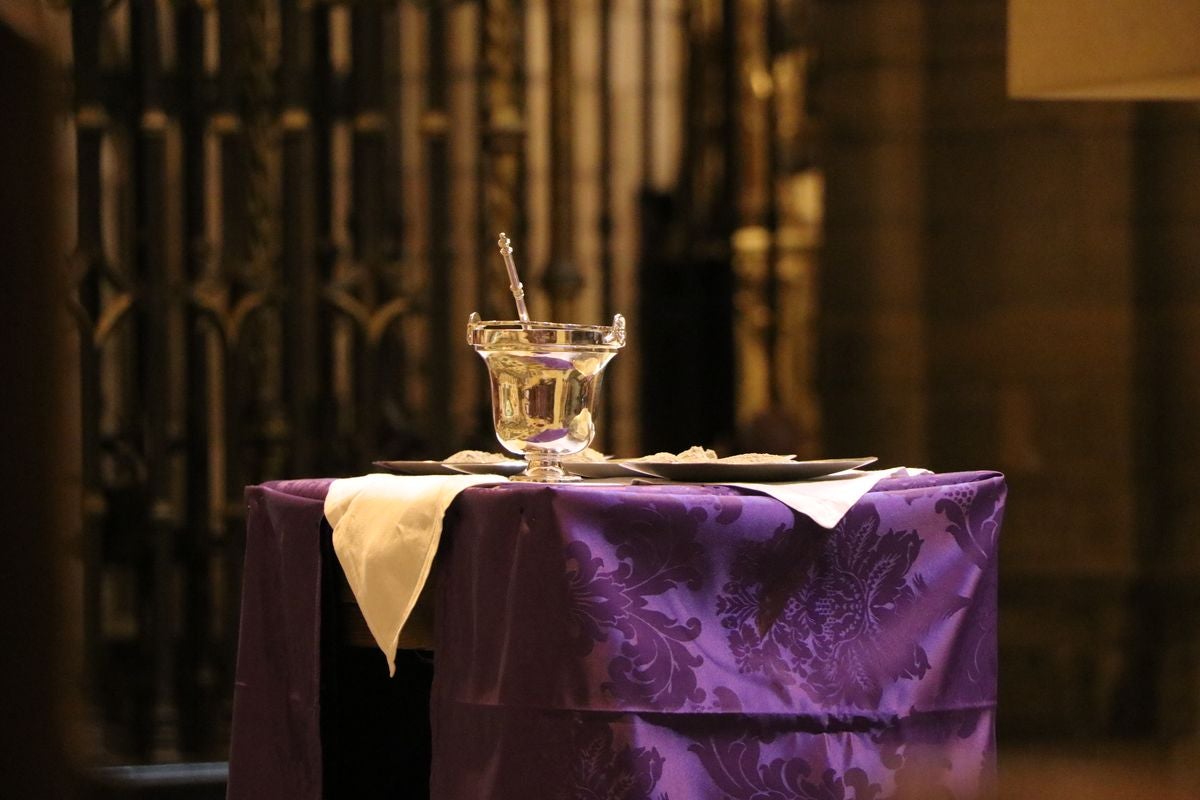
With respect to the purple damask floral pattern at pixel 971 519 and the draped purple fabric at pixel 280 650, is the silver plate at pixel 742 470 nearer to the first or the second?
the purple damask floral pattern at pixel 971 519

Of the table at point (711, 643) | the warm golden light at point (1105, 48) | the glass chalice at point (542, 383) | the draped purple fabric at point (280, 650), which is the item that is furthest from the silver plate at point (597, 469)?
the warm golden light at point (1105, 48)

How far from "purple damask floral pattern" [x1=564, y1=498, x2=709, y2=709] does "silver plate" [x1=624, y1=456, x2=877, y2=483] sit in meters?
0.13

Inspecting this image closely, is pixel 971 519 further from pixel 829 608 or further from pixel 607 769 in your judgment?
pixel 607 769

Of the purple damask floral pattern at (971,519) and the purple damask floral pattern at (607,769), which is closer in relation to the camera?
the purple damask floral pattern at (607,769)

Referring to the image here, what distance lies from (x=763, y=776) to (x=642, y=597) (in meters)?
0.20

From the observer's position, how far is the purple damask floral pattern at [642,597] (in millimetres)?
1578

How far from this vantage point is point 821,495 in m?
1.68

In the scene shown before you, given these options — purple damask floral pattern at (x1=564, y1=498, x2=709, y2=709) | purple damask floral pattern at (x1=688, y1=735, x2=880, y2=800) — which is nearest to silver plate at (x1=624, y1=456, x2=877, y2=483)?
purple damask floral pattern at (x1=564, y1=498, x2=709, y2=709)

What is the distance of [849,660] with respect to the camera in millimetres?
1679

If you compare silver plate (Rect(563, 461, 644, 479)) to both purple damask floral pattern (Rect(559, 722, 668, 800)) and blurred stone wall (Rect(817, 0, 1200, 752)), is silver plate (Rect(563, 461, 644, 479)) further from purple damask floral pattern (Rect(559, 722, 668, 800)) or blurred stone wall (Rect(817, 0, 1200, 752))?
blurred stone wall (Rect(817, 0, 1200, 752))

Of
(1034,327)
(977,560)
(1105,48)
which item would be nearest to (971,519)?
(977,560)

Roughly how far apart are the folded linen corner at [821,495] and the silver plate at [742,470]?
0.05 feet

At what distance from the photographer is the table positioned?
158cm

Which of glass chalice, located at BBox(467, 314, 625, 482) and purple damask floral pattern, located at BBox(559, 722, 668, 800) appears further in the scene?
glass chalice, located at BBox(467, 314, 625, 482)
